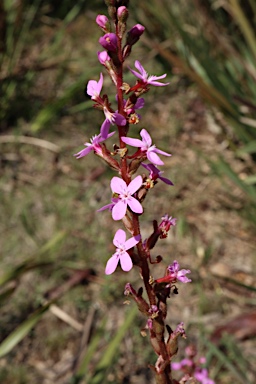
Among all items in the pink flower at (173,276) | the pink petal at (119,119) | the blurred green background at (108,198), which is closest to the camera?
the pink petal at (119,119)

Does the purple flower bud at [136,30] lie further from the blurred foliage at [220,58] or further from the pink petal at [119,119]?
the blurred foliage at [220,58]

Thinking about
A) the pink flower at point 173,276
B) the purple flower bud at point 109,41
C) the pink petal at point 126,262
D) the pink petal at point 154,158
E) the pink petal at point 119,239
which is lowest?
the pink flower at point 173,276

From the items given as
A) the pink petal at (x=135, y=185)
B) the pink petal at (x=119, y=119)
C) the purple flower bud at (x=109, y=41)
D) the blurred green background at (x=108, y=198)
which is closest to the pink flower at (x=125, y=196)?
the pink petal at (x=135, y=185)

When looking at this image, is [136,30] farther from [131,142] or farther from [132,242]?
[132,242]

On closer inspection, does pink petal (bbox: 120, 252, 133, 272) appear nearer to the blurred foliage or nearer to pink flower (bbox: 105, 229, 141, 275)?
pink flower (bbox: 105, 229, 141, 275)

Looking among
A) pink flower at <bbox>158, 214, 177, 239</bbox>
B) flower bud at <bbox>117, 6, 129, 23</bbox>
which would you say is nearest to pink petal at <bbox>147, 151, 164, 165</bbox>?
pink flower at <bbox>158, 214, 177, 239</bbox>

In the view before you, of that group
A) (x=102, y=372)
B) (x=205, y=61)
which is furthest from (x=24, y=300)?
(x=205, y=61)

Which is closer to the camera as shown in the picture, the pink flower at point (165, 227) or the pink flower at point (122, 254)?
the pink flower at point (122, 254)
